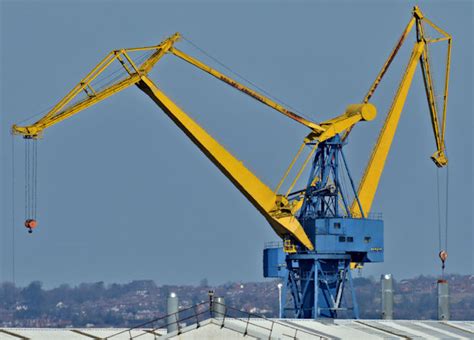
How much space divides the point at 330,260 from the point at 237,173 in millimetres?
12849

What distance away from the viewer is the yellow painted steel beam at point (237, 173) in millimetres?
149500

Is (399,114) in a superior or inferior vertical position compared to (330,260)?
superior

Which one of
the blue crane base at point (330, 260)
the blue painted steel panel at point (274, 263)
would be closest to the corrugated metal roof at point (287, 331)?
the blue crane base at point (330, 260)

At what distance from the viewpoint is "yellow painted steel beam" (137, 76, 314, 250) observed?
149500 millimetres

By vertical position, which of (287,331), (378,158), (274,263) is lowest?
(287,331)

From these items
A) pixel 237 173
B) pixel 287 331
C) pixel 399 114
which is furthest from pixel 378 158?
pixel 287 331

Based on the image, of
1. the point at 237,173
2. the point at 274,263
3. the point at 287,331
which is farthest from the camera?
the point at 274,263

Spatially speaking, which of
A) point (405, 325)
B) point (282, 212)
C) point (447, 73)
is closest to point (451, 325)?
point (405, 325)

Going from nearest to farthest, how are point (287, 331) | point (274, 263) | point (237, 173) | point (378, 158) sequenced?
point (287, 331)
point (237, 173)
point (378, 158)
point (274, 263)

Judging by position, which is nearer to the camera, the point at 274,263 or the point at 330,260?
the point at 330,260

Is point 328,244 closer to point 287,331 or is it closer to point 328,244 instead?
point 328,244

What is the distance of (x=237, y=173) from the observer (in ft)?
497

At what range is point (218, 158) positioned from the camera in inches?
5915

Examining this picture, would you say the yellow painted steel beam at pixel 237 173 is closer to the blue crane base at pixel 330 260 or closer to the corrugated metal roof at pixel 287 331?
the blue crane base at pixel 330 260
